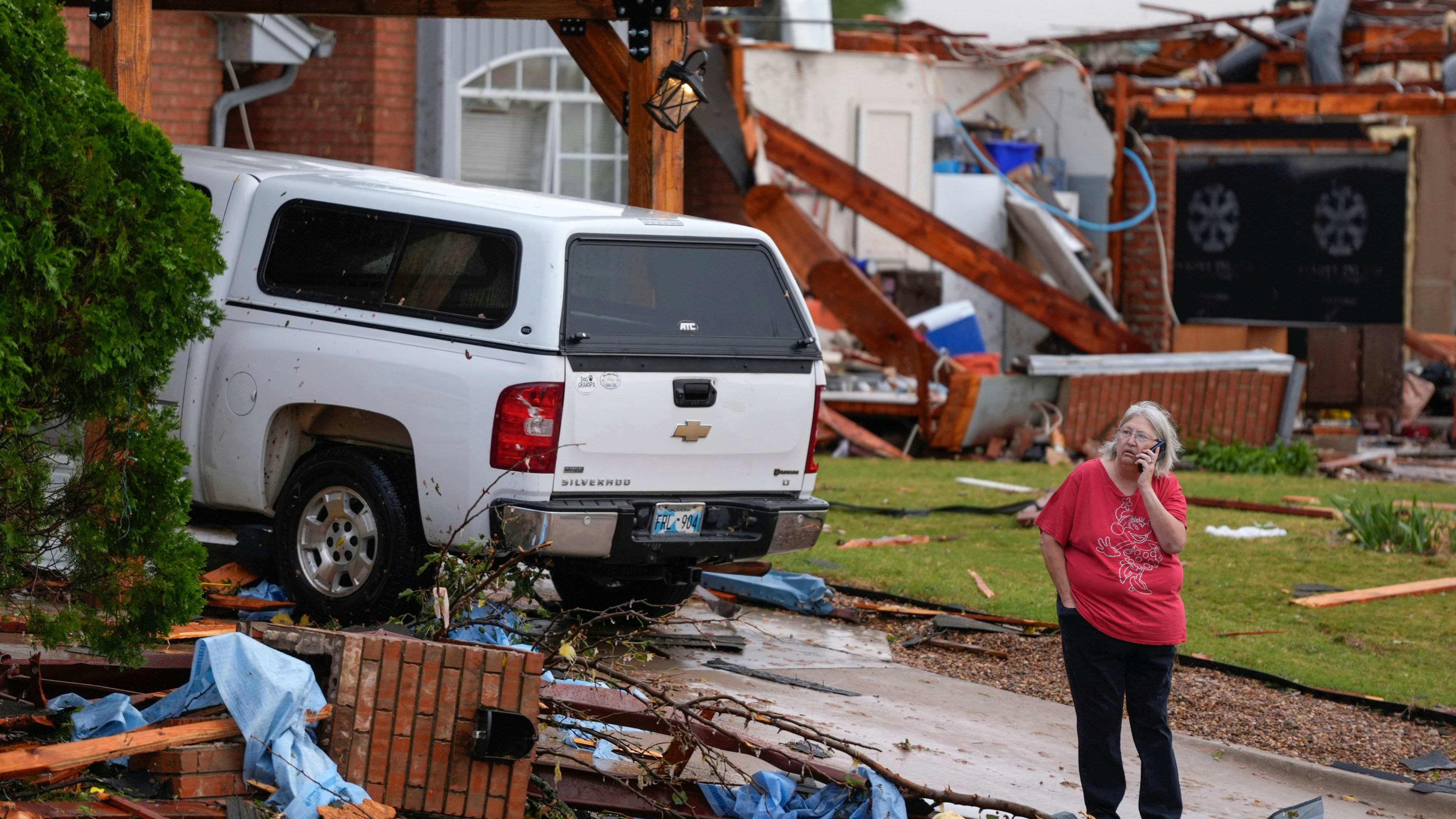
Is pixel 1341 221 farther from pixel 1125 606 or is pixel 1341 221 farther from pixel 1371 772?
pixel 1125 606

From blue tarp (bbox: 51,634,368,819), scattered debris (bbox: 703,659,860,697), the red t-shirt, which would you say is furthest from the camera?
scattered debris (bbox: 703,659,860,697)

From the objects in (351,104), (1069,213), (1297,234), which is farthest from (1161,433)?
(1069,213)

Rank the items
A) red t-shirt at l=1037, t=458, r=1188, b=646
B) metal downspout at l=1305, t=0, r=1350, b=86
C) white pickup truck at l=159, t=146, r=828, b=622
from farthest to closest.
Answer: metal downspout at l=1305, t=0, r=1350, b=86 < white pickup truck at l=159, t=146, r=828, b=622 < red t-shirt at l=1037, t=458, r=1188, b=646

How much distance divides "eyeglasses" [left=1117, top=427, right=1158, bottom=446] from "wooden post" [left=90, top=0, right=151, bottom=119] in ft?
13.8

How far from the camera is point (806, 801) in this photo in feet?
17.7

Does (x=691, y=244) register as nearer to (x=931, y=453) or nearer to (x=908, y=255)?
(x=931, y=453)

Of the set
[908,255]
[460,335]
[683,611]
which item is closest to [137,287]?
[460,335]

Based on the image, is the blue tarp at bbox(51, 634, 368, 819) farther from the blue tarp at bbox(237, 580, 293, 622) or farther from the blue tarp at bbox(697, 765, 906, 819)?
the blue tarp at bbox(237, 580, 293, 622)

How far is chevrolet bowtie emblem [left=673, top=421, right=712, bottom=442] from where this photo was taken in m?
7.09

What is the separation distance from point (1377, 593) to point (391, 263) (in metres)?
6.24

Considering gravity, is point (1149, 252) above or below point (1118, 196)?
below

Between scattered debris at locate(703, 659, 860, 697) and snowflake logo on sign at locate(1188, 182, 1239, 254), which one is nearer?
scattered debris at locate(703, 659, 860, 697)

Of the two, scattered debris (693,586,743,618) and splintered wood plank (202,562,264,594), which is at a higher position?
splintered wood plank (202,562,264,594)

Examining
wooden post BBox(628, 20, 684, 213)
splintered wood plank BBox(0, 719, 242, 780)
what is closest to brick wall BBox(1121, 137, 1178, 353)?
wooden post BBox(628, 20, 684, 213)
